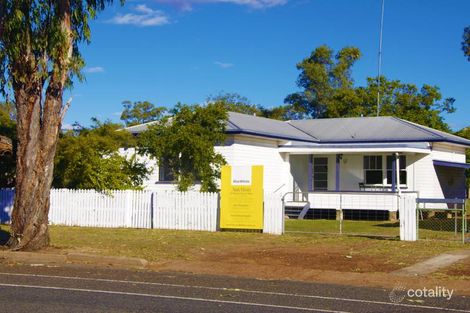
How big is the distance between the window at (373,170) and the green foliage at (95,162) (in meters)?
11.4

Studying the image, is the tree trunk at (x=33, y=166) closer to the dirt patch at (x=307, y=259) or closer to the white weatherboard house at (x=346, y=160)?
the dirt patch at (x=307, y=259)

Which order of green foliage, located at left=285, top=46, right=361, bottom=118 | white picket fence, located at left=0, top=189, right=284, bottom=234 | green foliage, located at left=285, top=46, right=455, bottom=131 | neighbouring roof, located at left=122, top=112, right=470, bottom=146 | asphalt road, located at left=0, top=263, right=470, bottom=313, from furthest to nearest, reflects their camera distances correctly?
green foliage, located at left=285, top=46, right=361, bottom=118 < green foliage, located at left=285, top=46, right=455, bottom=131 < neighbouring roof, located at left=122, top=112, right=470, bottom=146 < white picket fence, located at left=0, top=189, right=284, bottom=234 < asphalt road, located at left=0, top=263, right=470, bottom=313

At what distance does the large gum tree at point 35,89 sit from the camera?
1672cm

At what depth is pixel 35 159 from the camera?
55.7 feet

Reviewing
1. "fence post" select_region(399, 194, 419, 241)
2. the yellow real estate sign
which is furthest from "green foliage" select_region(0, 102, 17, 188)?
"fence post" select_region(399, 194, 419, 241)

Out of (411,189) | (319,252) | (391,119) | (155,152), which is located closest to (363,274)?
(319,252)

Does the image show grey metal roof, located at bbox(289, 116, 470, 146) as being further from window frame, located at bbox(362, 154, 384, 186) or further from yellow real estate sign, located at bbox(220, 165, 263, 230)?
yellow real estate sign, located at bbox(220, 165, 263, 230)

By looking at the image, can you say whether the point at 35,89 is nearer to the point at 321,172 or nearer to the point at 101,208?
the point at 101,208

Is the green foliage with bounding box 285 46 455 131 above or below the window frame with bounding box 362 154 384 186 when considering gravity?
above

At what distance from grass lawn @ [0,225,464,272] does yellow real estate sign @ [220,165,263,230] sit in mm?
A: 465

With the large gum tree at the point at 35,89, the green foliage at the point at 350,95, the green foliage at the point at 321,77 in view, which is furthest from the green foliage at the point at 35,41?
the green foliage at the point at 321,77

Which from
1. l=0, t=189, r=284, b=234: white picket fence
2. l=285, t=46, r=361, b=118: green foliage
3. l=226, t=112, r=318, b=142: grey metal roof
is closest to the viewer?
l=0, t=189, r=284, b=234: white picket fence

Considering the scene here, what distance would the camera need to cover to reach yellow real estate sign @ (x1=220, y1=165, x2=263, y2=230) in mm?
22203

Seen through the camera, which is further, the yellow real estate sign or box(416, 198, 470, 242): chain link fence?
the yellow real estate sign
